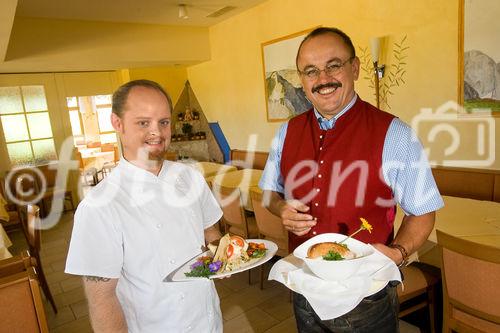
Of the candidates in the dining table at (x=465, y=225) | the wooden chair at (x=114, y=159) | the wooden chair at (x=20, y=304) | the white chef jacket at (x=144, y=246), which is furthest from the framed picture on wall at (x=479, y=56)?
the wooden chair at (x=114, y=159)

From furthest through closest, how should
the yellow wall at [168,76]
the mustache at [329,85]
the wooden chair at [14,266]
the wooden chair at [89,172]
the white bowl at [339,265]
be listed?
the wooden chair at [89,172], the yellow wall at [168,76], the wooden chair at [14,266], the mustache at [329,85], the white bowl at [339,265]

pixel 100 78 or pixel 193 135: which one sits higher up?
pixel 100 78

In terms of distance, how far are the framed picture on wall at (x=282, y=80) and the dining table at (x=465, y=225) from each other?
2.20m

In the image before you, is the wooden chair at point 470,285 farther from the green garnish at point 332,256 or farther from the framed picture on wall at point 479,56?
the framed picture on wall at point 479,56

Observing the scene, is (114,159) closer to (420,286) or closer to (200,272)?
(420,286)

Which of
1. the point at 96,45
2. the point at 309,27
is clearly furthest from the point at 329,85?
the point at 96,45

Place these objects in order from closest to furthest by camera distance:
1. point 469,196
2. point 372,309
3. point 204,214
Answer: point 372,309
point 204,214
point 469,196

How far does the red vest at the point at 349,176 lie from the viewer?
3.80 ft

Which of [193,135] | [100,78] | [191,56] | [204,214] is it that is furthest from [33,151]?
[204,214]

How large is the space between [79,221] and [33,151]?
560 centimetres

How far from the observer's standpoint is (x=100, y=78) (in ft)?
19.9

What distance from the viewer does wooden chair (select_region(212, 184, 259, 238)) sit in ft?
9.86

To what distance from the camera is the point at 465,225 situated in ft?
6.59

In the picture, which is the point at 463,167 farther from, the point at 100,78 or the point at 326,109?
the point at 100,78
